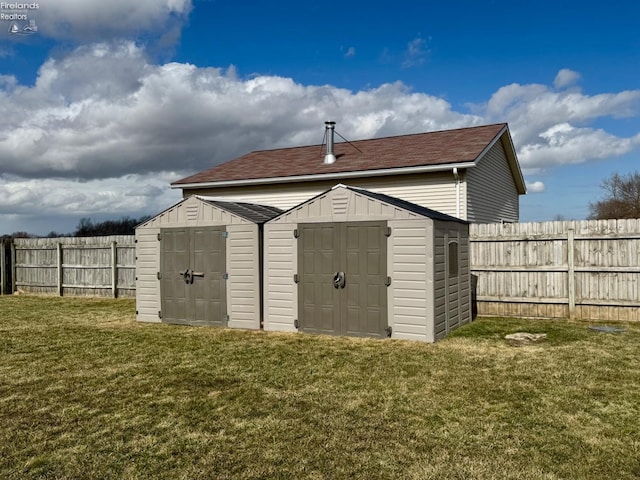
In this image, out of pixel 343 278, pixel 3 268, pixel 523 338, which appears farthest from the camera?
pixel 3 268

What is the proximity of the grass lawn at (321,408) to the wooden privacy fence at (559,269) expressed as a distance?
6.59 feet

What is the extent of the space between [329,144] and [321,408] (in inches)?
466

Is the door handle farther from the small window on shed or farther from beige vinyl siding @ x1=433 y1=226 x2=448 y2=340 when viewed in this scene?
the small window on shed

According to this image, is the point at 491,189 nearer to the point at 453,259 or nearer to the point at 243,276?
the point at 453,259

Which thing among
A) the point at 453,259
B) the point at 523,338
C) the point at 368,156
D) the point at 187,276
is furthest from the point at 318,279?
the point at 368,156

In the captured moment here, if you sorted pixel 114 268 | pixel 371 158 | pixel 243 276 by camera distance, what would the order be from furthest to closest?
pixel 114 268
pixel 371 158
pixel 243 276

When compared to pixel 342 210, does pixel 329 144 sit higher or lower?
higher

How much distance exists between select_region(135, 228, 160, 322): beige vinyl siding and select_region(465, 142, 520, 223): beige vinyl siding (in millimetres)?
7892

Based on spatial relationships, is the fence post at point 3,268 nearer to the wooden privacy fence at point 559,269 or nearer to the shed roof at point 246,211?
the shed roof at point 246,211

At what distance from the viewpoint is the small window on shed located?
9.11 meters

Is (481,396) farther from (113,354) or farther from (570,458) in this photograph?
(113,354)

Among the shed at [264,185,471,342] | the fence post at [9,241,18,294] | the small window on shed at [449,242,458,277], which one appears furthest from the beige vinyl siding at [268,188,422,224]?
the fence post at [9,241,18,294]

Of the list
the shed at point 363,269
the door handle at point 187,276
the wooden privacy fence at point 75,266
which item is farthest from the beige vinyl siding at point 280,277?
the wooden privacy fence at point 75,266

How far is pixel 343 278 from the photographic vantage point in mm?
8711
